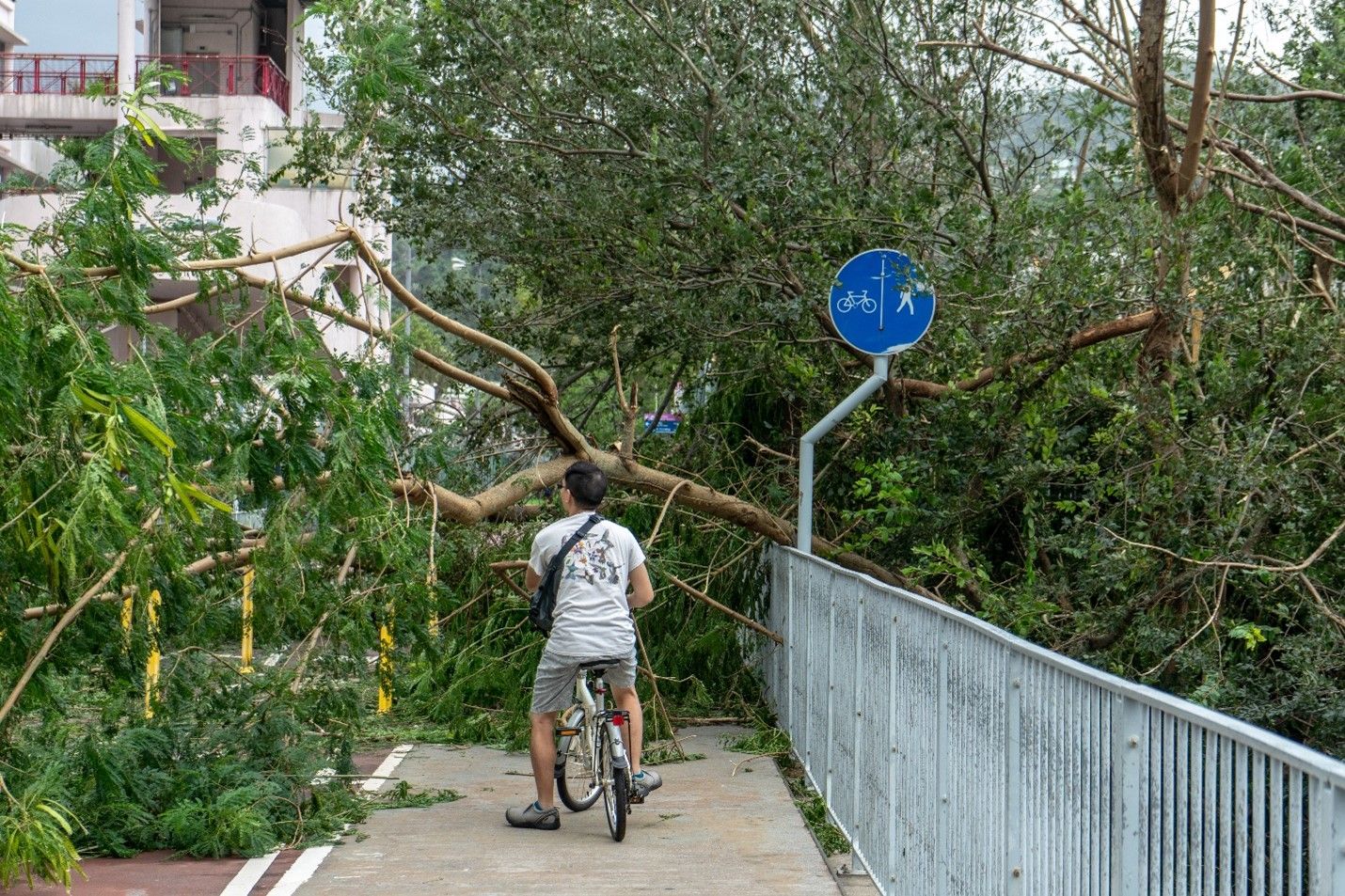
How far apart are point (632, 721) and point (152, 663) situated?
2.57 meters

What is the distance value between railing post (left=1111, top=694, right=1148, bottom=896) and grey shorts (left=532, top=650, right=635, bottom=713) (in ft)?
16.8

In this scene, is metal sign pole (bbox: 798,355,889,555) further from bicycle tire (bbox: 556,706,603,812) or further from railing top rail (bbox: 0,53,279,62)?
railing top rail (bbox: 0,53,279,62)

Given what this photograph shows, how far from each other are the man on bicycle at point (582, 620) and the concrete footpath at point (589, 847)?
0.28 meters

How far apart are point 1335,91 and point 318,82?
751cm

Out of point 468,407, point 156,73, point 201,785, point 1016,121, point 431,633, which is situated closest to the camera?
point 156,73

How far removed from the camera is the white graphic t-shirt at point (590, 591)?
851cm

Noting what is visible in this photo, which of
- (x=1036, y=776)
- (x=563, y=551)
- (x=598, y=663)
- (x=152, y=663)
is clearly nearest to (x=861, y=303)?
(x=563, y=551)

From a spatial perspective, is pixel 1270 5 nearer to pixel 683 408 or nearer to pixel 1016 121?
pixel 1016 121

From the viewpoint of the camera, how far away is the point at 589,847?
8336 mm

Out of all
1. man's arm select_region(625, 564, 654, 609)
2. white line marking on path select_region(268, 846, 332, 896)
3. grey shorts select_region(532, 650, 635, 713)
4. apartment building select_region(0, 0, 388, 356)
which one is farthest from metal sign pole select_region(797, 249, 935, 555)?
apartment building select_region(0, 0, 388, 356)

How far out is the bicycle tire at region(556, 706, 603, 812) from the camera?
28.7 feet

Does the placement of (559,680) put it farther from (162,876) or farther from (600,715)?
(162,876)

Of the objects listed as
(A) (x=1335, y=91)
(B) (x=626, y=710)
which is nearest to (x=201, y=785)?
(B) (x=626, y=710)

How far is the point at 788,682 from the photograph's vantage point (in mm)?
11070
